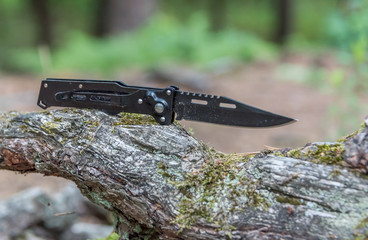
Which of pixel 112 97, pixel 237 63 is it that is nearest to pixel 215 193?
pixel 112 97

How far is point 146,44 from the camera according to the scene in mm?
12711

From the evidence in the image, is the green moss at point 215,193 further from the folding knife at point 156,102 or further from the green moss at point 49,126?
the green moss at point 49,126

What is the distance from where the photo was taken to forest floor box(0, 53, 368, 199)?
7.30 metres

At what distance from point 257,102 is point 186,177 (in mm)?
6934

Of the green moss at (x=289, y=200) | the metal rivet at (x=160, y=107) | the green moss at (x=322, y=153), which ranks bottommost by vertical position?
the green moss at (x=289, y=200)

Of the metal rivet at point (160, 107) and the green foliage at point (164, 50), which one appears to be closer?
the metal rivet at point (160, 107)

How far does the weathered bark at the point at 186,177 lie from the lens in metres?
2.14

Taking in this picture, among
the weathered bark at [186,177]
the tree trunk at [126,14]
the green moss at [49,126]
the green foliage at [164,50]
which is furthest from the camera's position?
the tree trunk at [126,14]

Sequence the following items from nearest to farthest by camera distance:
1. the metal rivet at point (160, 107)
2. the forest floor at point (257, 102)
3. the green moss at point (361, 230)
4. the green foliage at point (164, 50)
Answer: the green moss at point (361, 230) < the metal rivet at point (160, 107) < the forest floor at point (257, 102) < the green foliage at point (164, 50)

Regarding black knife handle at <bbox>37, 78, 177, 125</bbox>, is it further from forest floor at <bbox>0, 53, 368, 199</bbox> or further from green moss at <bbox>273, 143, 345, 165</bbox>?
forest floor at <bbox>0, 53, 368, 199</bbox>

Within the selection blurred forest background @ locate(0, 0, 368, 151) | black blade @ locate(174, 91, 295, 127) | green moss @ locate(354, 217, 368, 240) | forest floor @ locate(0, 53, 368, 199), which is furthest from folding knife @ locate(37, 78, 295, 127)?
forest floor @ locate(0, 53, 368, 199)

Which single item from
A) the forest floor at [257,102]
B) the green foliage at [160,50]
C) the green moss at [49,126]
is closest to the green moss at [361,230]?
the green moss at [49,126]

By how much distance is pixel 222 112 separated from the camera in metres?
2.52

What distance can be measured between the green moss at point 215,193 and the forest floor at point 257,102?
4251mm
